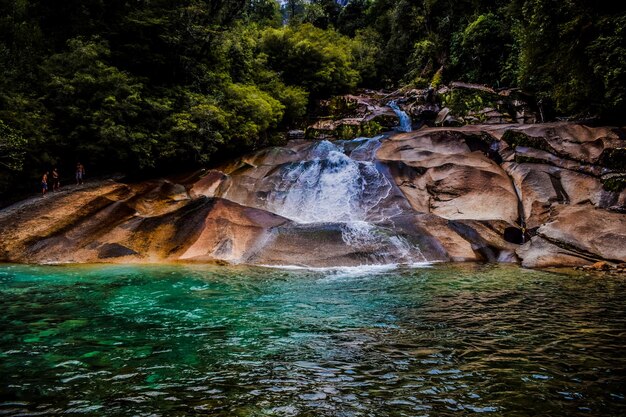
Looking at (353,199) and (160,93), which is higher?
(160,93)

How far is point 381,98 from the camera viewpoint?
35719 millimetres

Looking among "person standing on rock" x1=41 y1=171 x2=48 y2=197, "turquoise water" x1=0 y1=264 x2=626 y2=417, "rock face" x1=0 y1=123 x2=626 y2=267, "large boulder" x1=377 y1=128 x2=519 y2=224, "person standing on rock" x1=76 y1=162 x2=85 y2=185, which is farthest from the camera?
"person standing on rock" x1=76 y1=162 x2=85 y2=185

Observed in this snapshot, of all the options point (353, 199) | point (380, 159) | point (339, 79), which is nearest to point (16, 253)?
point (353, 199)

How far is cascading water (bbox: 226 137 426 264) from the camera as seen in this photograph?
15.4 meters

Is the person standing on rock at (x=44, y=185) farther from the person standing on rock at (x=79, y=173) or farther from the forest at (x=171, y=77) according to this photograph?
the person standing on rock at (x=79, y=173)

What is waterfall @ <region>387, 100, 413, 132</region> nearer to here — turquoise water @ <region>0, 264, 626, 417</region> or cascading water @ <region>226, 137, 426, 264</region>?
cascading water @ <region>226, 137, 426, 264</region>

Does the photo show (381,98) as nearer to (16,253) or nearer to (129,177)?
(129,177)

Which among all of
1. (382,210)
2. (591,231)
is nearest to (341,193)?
(382,210)

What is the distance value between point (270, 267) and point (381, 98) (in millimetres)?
26557

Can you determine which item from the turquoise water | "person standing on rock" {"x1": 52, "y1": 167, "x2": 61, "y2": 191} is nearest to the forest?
"person standing on rock" {"x1": 52, "y1": 167, "x2": 61, "y2": 191}

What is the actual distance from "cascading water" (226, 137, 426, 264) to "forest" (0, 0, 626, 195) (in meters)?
4.60

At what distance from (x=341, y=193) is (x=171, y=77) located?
42.7 feet

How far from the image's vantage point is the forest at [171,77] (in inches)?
656

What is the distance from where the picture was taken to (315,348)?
5957 mm
